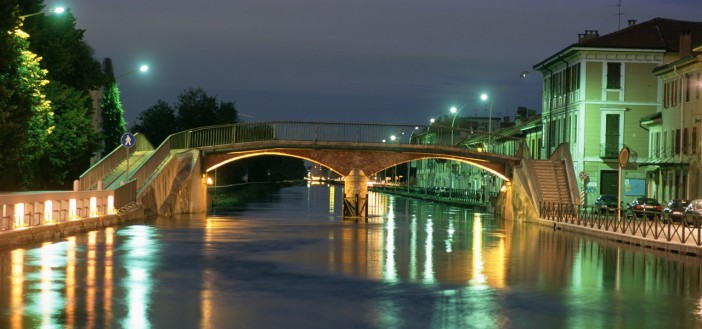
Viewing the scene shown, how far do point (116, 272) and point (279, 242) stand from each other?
1129 cm

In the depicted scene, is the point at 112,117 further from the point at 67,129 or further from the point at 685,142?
the point at 685,142

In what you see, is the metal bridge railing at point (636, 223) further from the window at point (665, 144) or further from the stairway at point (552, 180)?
the window at point (665, 144)

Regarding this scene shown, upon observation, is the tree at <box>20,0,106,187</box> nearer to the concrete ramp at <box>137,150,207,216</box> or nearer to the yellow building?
the concrete ramp at <box>137,150,207,216</box>

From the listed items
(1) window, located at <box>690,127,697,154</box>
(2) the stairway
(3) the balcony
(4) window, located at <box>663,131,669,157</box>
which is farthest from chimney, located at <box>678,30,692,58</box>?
(2) the stairway

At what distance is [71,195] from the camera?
35750mm

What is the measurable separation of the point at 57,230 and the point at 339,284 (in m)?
16.9

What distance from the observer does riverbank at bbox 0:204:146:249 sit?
28.3m

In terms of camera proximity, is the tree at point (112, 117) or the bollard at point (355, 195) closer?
the bollard at point (355, 195)

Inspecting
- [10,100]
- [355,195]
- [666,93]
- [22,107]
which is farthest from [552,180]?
[10,100]

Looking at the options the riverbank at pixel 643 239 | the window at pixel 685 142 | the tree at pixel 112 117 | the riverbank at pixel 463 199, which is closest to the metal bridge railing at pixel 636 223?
the riverbank at pixel 643 239

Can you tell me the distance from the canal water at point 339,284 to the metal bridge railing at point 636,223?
181 centimetres

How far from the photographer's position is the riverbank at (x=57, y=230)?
92.8ft

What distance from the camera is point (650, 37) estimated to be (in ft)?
225

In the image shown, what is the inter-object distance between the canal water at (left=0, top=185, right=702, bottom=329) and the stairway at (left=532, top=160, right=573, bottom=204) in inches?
833
